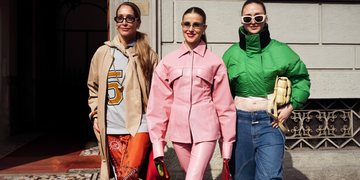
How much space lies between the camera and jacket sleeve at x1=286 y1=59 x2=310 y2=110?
2.27 m

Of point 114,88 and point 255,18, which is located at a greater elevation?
point 255,18

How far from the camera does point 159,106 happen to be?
2246 mm

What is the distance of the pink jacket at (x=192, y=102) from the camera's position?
2.15 m

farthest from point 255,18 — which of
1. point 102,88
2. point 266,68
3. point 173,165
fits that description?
point 173,165

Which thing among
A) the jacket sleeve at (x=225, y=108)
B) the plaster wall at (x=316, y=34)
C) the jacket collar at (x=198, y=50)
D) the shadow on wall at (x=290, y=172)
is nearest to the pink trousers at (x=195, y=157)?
the jacket sleeve at (x=225, y=108)

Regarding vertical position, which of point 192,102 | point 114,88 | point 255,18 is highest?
point 255,18

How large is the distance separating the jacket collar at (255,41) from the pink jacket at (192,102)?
0.30m

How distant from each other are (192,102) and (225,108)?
272 millimetres

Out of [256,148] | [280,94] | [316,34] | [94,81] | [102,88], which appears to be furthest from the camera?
[316,34]

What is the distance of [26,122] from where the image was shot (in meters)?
7.54

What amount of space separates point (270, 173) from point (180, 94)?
95cm

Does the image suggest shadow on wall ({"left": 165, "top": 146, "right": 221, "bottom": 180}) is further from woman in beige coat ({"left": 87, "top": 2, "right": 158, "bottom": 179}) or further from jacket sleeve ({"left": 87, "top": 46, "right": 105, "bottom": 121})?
jacket sleeve ({"left": 87, "top": 46, "right": 105, "bottom": 121})

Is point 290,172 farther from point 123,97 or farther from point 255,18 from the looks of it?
point 123,97

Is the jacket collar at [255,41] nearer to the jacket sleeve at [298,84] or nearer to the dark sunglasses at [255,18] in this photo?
the dark sunglasses at [255,18]
